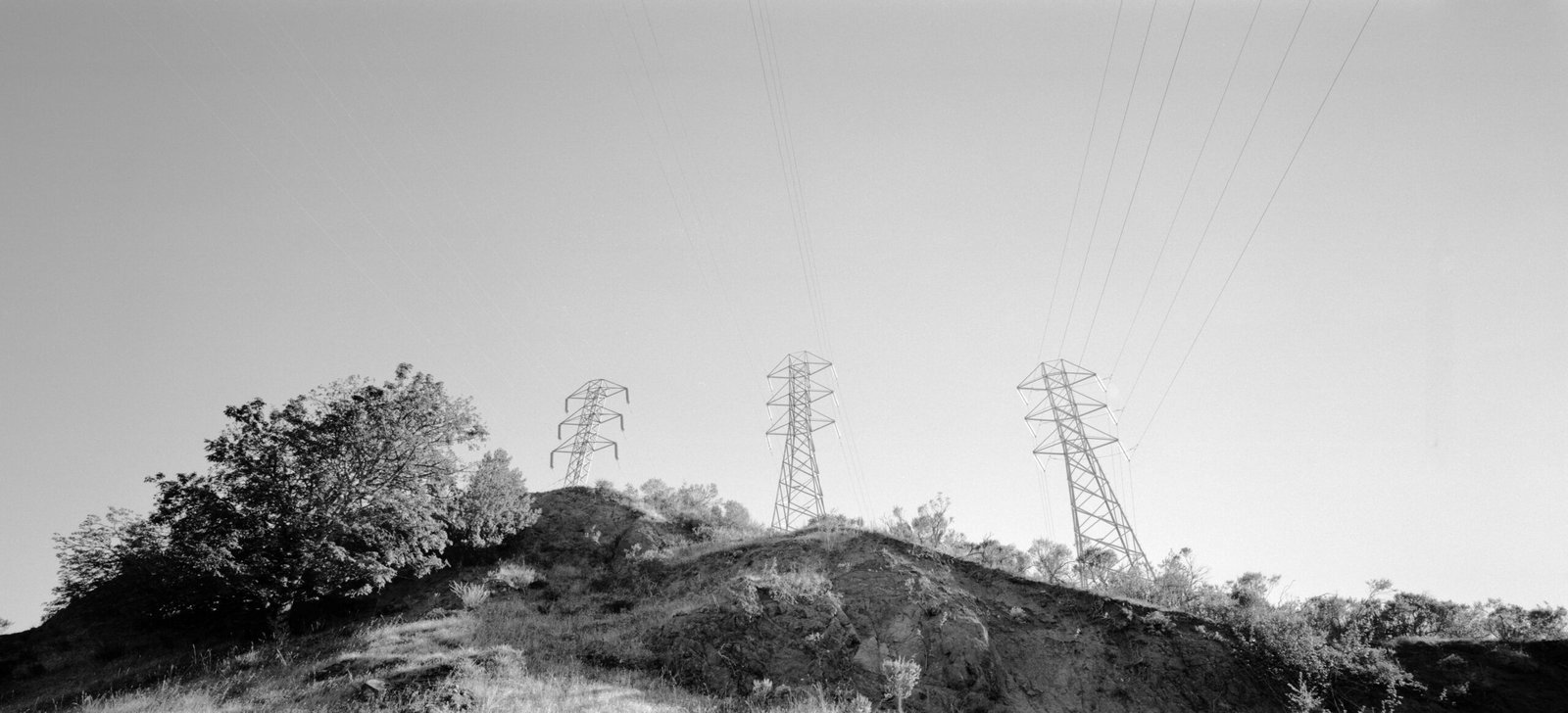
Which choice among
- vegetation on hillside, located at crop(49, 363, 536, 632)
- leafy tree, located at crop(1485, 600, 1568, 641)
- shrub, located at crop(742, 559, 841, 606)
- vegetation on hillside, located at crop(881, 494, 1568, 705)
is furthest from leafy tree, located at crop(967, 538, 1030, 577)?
vegetation on hillside, located at crop(49, 363, 536, 632)

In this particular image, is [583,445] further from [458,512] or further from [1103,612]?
[1103,612]

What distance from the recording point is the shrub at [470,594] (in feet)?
70.3

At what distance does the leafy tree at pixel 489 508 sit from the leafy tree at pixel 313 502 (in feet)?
7.13

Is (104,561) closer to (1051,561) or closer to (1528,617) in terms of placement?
(1051,561)

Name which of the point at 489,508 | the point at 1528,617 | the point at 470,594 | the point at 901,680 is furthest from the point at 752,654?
the point at 1528,617

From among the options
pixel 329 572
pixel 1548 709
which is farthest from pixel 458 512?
pixel 1548 709

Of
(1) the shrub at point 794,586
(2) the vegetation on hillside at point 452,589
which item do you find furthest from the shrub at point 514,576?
(1) the shrub at point 794,586

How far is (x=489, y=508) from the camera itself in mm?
24719

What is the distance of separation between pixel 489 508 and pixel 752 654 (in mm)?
13776

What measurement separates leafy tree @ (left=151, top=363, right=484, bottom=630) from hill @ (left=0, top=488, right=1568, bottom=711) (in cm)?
191

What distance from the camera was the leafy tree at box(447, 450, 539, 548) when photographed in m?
24.2

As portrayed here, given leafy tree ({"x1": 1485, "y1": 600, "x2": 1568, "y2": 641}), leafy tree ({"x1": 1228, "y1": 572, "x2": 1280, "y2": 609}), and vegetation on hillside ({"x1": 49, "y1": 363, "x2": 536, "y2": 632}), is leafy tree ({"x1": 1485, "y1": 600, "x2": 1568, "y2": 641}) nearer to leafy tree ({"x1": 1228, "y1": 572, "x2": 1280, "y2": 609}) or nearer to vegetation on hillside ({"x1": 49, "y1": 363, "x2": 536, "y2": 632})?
leafy tree ({"x1": 1228, "y1": 572, "x2": 1280, "y2": 609})

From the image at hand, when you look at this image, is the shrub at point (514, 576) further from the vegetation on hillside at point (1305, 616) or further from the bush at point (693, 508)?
the vegetation on hillside at point (1305, 616)

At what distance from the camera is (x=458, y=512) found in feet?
77.6
